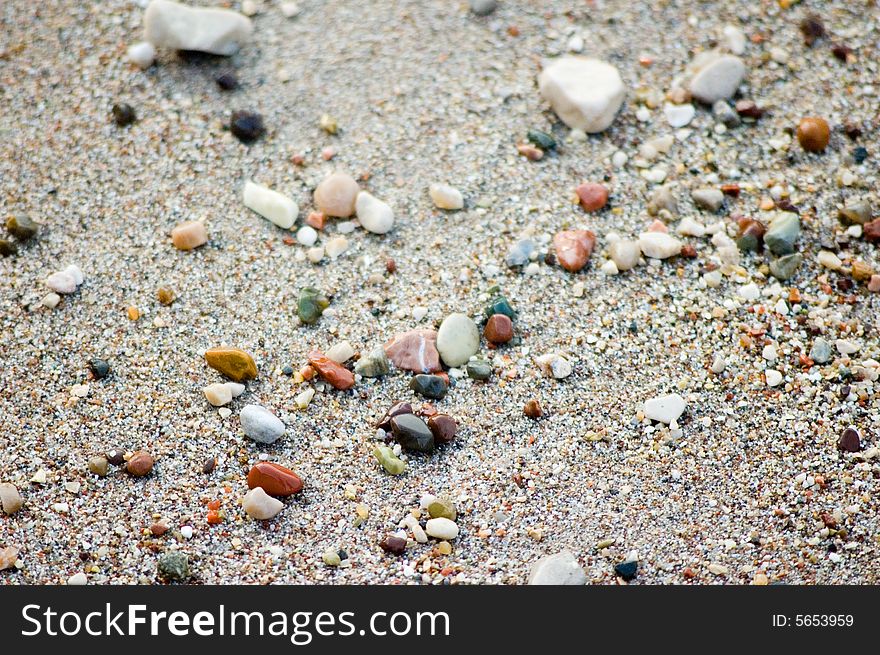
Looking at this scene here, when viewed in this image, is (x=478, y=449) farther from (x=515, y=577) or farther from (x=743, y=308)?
(x=743, y=308)

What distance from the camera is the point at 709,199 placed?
7.89ft

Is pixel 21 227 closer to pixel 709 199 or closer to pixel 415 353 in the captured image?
pixel 415 353

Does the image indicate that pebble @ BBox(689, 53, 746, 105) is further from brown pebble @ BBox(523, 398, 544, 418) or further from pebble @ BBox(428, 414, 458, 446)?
pebble @ BBox(428, 414, 458, 446)

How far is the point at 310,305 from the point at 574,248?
2.41 feet

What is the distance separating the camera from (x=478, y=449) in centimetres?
202

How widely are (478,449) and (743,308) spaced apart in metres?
0.83

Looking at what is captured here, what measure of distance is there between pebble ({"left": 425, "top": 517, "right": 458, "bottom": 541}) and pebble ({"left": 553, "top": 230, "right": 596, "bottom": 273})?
805 millimetres

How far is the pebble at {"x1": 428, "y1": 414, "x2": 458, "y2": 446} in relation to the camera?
2000 millimetres

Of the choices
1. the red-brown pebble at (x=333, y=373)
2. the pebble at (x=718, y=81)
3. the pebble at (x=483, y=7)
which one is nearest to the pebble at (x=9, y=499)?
the red-brown pebble at (x=333, y=373)

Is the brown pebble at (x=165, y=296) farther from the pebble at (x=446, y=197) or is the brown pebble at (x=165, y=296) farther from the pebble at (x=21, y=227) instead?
the pebble at (x=446, y=197)

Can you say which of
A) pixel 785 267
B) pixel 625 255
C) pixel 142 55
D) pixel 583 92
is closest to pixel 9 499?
pixel 142 55

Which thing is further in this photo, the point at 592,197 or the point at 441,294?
the point at 592,197

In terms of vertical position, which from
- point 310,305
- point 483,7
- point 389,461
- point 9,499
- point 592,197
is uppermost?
point 483,7

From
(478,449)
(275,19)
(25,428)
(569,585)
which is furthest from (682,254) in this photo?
(25,428)
